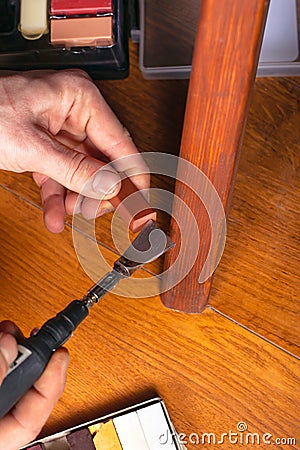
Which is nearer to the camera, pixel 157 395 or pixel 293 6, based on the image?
pixel 157 395

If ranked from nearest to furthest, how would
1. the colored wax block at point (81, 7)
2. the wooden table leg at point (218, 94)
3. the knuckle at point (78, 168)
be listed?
the wooden table leg at point (218, 94) → the knuckle at point (78, 168) → the colored wax block at point (81, 7)

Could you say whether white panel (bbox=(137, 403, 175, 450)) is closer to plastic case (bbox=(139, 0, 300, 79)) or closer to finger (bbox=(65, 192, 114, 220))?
finger (bbox=(65, 192, 114, 220))

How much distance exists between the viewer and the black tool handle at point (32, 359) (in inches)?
16.6

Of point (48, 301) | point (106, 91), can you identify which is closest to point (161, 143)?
point (106, 91)

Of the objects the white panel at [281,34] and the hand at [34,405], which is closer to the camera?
the hand at [34,405]

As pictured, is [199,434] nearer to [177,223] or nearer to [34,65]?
[177,223]

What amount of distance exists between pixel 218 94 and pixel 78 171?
0.49ft

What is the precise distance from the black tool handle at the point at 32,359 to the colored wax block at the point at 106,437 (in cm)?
12

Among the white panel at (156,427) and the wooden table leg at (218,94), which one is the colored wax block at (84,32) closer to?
the wooden table leg at (218,94)

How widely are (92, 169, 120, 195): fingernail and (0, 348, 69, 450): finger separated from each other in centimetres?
14

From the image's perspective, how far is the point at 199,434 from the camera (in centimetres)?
55

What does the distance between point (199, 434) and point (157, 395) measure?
1.9 inches

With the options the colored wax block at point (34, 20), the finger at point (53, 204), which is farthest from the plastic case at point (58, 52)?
the finger at point (53, 204)

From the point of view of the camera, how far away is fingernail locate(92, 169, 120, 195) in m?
0.52
